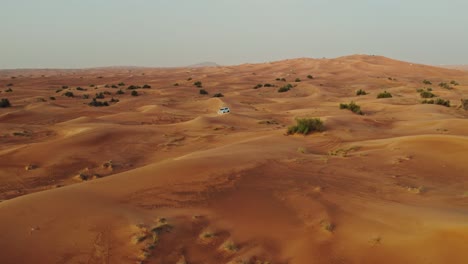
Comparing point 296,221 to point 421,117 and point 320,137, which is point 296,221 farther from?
point 421,117

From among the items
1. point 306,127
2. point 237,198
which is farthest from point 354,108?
point 237,198

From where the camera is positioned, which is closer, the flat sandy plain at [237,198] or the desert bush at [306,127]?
the flat sandy plain at [237,198]

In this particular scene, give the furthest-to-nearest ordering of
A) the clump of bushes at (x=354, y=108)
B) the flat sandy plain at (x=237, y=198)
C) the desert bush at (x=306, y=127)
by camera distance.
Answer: the clump of bushes at (x=354, y=108) → the desert bush at (x=306, y=127) → the flat sandy plain at (x=237, y=198)

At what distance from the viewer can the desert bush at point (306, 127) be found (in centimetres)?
1400

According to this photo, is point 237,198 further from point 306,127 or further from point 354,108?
point 354,108

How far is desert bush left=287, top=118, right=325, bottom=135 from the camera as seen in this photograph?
45.9 feet

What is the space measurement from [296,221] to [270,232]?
55 cm

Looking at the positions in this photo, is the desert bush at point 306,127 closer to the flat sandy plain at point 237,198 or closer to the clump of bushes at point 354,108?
the flat sandy plain at point 237,198

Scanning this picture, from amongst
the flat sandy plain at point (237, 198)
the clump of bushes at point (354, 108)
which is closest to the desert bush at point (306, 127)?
the flat sandy plain at point (237, 198)

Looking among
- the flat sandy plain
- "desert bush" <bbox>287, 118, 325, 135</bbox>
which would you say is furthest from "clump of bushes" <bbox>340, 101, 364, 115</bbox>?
"desert bush" <bbox>287, 118, 325, 135</bbox>

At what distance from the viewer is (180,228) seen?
5.57 metres

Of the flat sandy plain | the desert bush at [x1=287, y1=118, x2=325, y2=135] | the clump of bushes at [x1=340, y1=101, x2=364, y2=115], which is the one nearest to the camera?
the flat sandy plain

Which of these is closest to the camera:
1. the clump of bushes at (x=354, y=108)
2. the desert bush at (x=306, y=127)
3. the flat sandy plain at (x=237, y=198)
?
the flat sandy plain at (x=237, y=198)

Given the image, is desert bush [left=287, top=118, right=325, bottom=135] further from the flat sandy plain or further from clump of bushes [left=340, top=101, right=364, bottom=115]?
clump of bushes [left=340, top=101, right=364, bottom=115]
